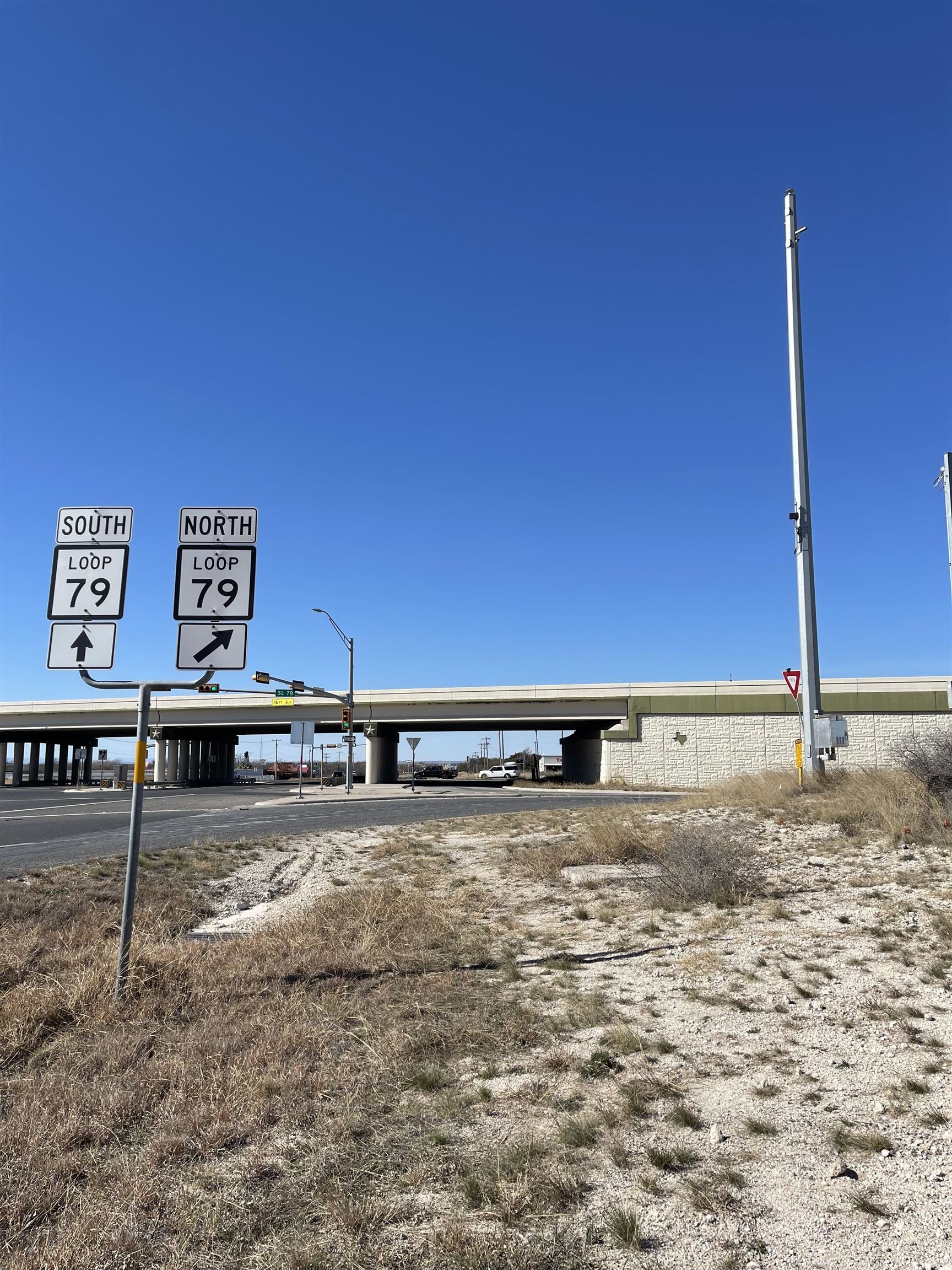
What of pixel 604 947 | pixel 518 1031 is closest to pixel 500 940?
pixel 604 947

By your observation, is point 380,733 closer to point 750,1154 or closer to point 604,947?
point 604,947

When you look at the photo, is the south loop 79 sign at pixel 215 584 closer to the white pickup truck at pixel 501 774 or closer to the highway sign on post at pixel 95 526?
the highway sign on post at pixel 95 526

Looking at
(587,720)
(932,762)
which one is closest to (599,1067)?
(932,762)

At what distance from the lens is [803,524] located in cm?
2281

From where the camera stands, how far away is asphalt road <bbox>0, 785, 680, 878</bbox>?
1750cm

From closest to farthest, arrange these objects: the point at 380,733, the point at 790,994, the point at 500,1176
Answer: the point at 500,1176 < the point at 790,994 < the point at 380,733

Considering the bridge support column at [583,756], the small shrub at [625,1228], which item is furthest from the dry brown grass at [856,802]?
the bridge support column at [583,756]

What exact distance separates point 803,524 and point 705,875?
1575 cm

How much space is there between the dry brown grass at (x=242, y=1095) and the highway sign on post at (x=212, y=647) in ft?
8.43

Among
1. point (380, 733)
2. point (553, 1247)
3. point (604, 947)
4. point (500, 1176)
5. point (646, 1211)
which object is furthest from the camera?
point (380, 733)

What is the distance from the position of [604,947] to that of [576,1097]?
3425mm

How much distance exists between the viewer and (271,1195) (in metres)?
3.64

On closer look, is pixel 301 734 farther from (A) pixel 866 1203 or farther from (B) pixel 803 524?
(A) pixel 866 1203

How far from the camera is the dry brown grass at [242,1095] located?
3.31 m
